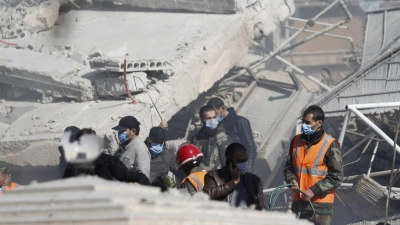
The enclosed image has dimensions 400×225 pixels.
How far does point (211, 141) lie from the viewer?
8.63 meters

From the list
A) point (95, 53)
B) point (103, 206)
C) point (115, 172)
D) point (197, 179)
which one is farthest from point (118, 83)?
point (103, 206)

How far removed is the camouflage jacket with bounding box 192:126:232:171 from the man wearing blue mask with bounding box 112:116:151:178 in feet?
3.68

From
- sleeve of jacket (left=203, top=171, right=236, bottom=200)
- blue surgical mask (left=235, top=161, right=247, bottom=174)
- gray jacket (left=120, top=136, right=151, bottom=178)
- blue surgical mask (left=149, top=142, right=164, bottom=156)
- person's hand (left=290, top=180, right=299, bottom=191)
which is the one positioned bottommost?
sleeve of jacket (left=203, top=171, right=236, bottom=200)

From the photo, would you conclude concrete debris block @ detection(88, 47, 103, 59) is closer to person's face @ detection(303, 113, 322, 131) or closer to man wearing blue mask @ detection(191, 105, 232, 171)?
man wearing blue mask @ detection(191, 105, 232, 171)

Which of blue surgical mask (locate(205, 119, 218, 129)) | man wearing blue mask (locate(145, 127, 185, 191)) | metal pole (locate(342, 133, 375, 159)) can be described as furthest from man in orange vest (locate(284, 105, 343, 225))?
metal pole (locate(342, 133, 375, 159))

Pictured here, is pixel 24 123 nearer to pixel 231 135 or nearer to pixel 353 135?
pixel 231 135

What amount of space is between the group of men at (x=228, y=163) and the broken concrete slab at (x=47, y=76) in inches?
58.8

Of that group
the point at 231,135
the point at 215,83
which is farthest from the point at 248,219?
the point at 215,83

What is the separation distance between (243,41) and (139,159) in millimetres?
4807

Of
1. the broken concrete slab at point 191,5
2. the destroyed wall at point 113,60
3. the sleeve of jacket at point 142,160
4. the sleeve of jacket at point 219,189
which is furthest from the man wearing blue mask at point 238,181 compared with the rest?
the broken concrete slab at point 191,5

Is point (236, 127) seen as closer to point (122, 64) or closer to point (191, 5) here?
point (122, 64)

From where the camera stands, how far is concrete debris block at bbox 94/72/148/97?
9453 mm

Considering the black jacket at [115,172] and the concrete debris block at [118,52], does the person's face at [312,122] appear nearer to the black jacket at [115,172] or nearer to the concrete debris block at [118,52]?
the black jacket at [115,172]

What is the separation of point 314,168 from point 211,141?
2203 mm
